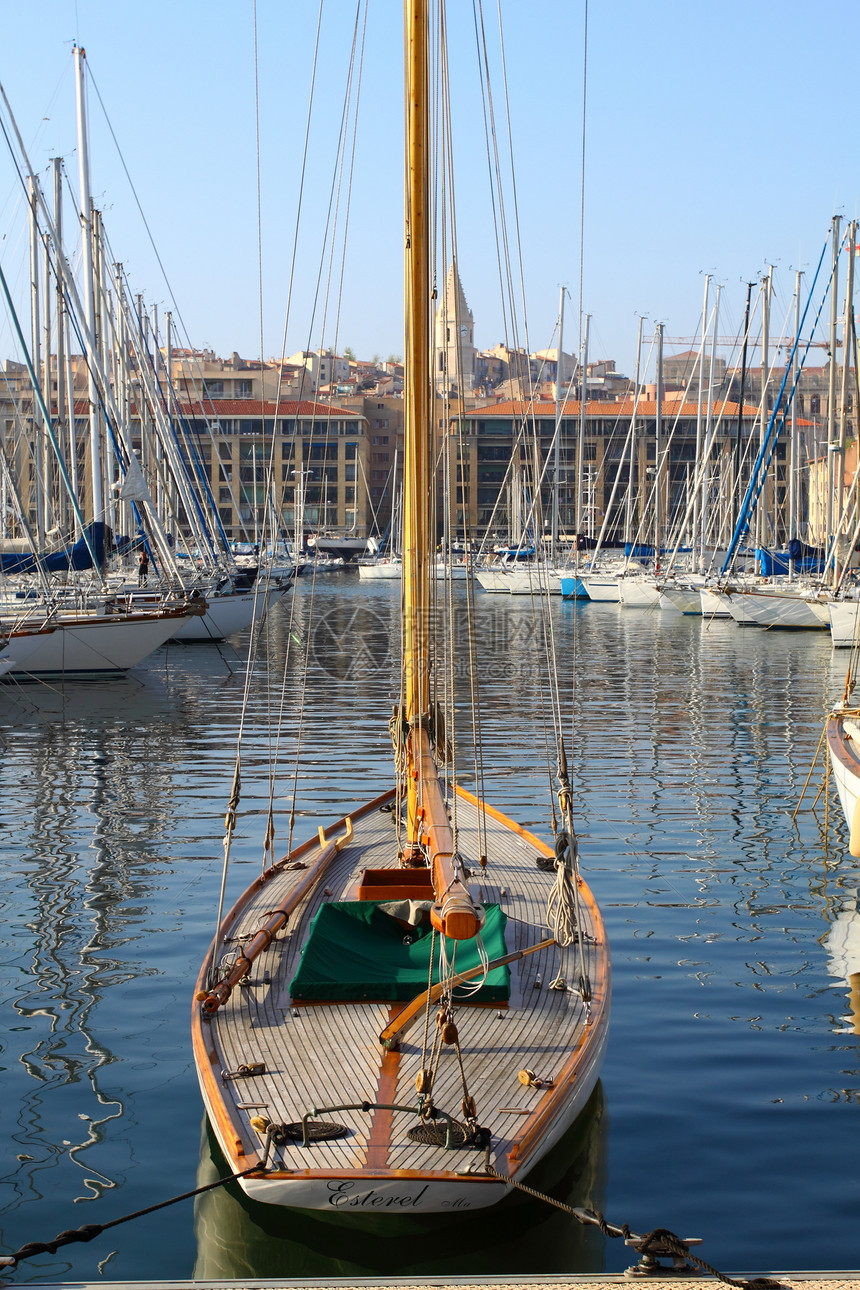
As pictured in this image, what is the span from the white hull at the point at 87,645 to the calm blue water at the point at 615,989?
10.9 feet

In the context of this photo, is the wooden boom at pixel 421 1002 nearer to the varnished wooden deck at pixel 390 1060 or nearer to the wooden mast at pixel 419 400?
the varnished wooden deck at pixel 390 1060

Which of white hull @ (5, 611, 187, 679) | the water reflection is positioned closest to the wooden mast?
the water reflection

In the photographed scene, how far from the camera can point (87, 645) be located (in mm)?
29562

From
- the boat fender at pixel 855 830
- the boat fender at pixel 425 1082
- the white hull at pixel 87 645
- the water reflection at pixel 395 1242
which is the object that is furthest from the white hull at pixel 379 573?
the boat fender at pixel 425 1082

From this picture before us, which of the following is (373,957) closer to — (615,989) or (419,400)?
(615,989)

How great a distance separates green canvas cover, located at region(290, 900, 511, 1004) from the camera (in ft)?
25.0

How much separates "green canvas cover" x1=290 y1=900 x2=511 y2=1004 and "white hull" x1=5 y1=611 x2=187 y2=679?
2122cm

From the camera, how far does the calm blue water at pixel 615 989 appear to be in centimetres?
641

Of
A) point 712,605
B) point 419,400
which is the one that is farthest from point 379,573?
point 419,400

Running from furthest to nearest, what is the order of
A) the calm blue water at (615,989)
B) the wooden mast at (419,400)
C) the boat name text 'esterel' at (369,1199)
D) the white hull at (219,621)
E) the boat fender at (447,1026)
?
the white hull at (219,621) → the wooden mast at (419,400) → the boat fender at (447,1026) → the calm blue water at (615,989) → the boat name text 'esterel' at (369,1199)

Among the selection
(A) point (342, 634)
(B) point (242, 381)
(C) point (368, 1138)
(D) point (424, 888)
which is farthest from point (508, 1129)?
(B) point (242, 381)

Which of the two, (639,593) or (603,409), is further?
(603,409)

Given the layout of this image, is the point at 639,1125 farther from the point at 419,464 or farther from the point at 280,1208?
Answer: the point at 419,464

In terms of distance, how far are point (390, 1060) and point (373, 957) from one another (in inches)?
53.9
